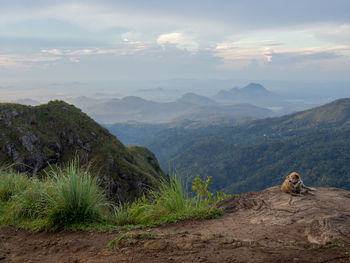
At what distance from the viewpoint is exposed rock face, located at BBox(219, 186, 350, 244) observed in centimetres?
494

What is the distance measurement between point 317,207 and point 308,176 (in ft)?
443

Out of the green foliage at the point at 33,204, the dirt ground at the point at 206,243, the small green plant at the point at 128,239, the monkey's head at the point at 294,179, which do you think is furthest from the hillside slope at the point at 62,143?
the small green plant at the point at 128,239

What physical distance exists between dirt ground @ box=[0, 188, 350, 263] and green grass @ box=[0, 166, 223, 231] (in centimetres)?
26

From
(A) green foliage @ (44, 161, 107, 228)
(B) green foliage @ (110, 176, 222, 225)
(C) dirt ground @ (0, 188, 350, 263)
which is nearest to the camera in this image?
(C) dirt ground @ (0, 188, 350, 263)

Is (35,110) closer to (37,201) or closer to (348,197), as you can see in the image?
(37,201)

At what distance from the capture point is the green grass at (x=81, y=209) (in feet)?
18.9

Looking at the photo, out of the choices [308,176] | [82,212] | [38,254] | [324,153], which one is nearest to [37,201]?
[82,212]

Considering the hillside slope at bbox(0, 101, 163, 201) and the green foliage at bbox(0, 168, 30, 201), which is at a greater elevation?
the green foliage at bbox(0, 168, 30, 201)

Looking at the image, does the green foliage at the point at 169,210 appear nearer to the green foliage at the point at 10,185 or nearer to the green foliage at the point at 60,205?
the green foliage at the point at 60,205

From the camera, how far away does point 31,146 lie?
40438mm

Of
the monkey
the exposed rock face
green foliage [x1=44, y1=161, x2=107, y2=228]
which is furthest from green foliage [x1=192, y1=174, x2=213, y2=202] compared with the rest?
green foliage [x1=44, y1=161, x2=107, y2=228]

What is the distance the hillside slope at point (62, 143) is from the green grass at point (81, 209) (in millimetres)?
31684

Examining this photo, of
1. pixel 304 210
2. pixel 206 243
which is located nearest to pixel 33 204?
pixel 206 243

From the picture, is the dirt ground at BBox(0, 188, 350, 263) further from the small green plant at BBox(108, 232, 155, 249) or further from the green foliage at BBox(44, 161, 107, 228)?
the green foliage at BBox(44, 161, 107, 228)
